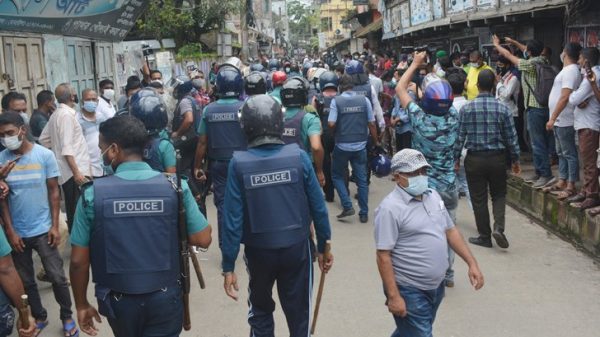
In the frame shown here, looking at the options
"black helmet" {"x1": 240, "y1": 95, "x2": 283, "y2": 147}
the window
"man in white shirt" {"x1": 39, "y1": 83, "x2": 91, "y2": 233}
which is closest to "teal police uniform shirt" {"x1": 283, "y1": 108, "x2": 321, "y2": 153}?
"man in white shirt" {"x1": 39, "y1": 83, "x2": 91, "y2": 233}

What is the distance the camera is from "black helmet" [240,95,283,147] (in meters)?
3.96

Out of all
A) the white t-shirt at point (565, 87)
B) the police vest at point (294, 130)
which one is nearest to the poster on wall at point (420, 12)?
the white t-shirt at point (565, 87)

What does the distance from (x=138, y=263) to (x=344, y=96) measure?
553 centimetres

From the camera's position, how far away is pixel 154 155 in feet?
17.9

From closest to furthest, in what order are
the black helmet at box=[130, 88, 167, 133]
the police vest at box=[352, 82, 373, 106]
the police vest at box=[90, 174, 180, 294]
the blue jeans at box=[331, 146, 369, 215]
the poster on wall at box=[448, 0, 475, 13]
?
the police vest at box=[90, 174, 180, 294] → the black helmet at box=[130, 88, 167, 133] → the blue jeans at box=[331, 146, 369, 215] → the police vest at box=[352, 82, 373, 106] → the poster on wall at box=[448, 0, 475, 13]

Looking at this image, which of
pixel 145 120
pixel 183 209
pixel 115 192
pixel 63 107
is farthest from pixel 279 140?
pixel 63 107

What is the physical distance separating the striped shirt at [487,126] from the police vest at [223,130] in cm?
223

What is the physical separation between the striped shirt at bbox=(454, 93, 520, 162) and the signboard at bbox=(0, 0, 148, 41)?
20.7 feet

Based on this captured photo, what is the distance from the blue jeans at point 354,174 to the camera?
852 cm

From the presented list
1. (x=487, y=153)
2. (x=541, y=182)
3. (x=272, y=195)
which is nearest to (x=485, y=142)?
(x=487, y=153)

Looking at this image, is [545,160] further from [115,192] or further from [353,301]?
[115,192]

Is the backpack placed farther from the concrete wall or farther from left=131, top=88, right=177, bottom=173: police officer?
left=131, top=88, right=177, bottom=173: police officer

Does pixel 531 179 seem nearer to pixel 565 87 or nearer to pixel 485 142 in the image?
pixel 565 87

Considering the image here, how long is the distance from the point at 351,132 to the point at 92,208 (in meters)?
5.51
